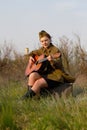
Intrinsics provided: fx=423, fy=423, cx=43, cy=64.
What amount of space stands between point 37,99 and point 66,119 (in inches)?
81.9

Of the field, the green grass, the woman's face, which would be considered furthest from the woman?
the green grass

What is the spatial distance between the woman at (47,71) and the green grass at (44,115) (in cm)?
112

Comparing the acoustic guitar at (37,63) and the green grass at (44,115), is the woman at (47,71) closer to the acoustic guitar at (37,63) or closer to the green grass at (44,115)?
the acoustic guitar at (37,63)

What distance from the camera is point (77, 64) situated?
1869cm

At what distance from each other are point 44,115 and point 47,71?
2.57 m

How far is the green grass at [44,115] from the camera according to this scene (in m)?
5.65

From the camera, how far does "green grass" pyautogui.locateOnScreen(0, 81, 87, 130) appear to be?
565cm

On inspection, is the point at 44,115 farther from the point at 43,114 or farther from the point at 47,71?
the point at 47,71

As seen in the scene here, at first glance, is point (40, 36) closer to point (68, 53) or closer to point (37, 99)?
point (37, 99)

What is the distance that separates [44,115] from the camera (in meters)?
5.98

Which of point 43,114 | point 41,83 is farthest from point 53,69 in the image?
point 43,114

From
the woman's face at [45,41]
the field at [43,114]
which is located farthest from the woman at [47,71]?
the field at [43,114]

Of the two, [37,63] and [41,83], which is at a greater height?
[37,63]

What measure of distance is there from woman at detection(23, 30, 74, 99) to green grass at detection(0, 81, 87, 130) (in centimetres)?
112
